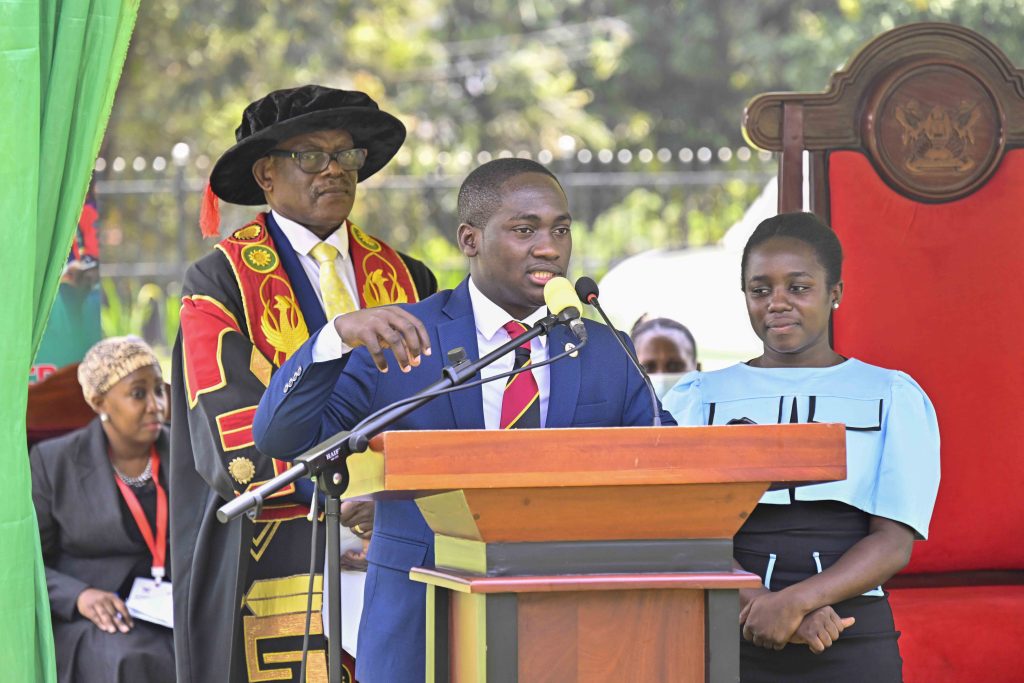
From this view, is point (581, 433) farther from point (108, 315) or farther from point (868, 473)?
point (108, 315)

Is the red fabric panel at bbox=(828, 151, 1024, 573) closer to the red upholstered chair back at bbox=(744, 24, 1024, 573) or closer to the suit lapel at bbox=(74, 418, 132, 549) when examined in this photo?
the red upholstered chair back at bbox=(744, 24, 1024, 573)

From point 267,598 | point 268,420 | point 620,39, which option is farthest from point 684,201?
point 268,420

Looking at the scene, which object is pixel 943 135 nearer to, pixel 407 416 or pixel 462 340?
pixel 462 340

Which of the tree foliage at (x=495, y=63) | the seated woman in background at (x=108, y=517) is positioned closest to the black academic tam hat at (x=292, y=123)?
the seated woman in background at (x=108, y=517)

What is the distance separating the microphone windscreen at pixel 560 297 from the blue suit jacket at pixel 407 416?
52cm

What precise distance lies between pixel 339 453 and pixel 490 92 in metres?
20.6

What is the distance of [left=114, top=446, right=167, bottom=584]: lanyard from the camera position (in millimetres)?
6062

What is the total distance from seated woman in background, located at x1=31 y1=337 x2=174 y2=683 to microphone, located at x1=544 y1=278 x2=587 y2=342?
3556 mm

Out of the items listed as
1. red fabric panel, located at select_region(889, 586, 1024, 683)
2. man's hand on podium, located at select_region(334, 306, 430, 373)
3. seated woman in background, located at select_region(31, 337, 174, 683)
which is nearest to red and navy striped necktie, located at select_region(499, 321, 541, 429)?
man's hand on podium, located at select_region(334, 306, 430, 373)

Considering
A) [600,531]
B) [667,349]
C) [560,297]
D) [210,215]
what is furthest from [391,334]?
[667,349]

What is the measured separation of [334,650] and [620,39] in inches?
831

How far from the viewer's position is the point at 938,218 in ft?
16.3

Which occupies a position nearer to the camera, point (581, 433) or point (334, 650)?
point (581, 433)

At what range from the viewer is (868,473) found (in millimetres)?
3742
